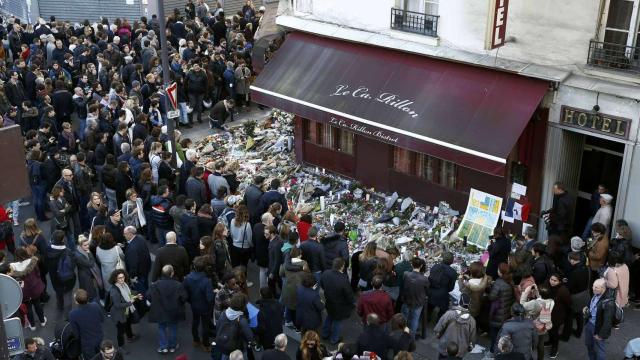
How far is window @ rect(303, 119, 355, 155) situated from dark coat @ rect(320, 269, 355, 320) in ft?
20.3

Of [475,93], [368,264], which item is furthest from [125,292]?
[475,93]

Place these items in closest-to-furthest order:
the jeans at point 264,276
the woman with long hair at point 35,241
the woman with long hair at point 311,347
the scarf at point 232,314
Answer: the woman with long hair at point 311,347, the scarf at point 232,314, the woman with long hair at point 35,241, the jeans at point 264,276

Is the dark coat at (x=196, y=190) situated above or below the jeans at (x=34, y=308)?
above

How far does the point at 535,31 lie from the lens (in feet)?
43.9

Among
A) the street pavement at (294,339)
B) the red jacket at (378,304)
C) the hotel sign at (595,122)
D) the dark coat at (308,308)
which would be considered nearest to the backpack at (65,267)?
the street pavement at (294,339)

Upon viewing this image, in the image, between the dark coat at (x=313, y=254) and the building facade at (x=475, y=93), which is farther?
the building facade at (x=475, y=93)

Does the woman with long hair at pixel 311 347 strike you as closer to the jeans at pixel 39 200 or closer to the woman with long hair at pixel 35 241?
the woman with long hair at pixel 35 241

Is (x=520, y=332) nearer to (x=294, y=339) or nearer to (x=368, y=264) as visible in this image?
(x=368, y=264)

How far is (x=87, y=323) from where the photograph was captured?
10523 mm

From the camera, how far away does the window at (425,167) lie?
51.1 ft

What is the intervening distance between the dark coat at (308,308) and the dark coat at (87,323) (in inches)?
111

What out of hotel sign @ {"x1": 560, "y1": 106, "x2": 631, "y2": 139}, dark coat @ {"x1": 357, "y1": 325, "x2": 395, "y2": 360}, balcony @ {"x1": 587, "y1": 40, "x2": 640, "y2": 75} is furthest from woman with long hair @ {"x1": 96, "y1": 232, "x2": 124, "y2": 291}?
balcony @ {"x1": 587, "y1": 40, "x2": 640, "y2": 75}

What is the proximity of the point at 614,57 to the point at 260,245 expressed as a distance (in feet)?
21.8

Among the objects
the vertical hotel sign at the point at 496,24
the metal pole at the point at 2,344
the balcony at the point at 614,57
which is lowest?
the metal pole at the point at 2,344
